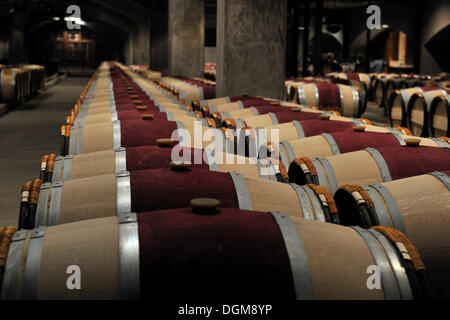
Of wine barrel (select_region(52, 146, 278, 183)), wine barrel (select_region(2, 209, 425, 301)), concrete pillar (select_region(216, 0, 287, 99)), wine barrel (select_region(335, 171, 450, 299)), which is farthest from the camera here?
concrete pillar (select_region(216, 0, 287, 99))

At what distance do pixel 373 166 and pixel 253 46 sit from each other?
17.0 feet

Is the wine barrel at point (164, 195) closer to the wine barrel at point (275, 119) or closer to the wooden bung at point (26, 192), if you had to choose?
the wooden bung at point (26, 192)

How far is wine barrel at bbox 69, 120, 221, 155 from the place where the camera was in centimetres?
351

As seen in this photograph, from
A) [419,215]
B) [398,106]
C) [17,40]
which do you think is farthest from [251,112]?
[17,40]

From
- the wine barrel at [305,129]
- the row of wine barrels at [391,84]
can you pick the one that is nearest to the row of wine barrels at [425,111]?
the row of wine barrels at [391,84]

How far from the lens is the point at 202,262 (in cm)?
152

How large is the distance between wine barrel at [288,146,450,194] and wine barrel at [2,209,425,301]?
1148 mm

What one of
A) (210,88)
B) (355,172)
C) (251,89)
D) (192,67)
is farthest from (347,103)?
(192,67)

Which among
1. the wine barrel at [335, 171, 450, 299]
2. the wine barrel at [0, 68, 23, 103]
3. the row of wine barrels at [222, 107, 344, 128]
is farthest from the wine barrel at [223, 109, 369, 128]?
the wine barrel at [0, 68, 23, 103]

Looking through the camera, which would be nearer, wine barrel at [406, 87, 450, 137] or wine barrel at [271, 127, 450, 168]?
wine barrel at [271, 127, 450, 168]

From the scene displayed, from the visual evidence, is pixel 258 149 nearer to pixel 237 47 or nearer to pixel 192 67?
pixel 237 47

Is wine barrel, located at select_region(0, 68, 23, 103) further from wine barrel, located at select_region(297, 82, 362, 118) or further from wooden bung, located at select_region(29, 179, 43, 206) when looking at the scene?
wooden bung, located at select_region(29, 179, 43, 206)

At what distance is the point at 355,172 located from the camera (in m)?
2.86

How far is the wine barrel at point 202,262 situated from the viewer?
58.3 inches
